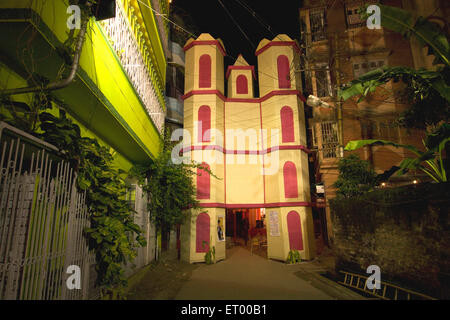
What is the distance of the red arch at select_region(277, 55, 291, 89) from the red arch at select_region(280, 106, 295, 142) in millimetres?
1437

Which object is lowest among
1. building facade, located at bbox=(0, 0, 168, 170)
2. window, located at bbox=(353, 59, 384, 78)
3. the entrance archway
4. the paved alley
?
the paved alley

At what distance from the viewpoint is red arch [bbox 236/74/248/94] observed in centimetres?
1492

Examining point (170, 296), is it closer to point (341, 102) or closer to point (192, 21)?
point (341, 102)

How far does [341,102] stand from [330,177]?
4.64 m

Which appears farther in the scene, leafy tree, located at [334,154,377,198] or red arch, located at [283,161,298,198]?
red arch, located at [283,161,298,198]

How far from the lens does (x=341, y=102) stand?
14.5m

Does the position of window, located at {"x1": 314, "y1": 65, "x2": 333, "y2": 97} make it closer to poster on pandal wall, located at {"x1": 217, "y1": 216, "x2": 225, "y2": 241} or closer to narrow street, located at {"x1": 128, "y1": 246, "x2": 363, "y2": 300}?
poster on pandal wall, located at {"x1": 217, "y1": 216, "x2": 225, "y2": 241}

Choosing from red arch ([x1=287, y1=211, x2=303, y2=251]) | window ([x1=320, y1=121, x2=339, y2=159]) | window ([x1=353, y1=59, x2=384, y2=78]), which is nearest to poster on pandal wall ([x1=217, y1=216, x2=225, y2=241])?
red arch ([x1=287, y1=211, x2=303, y2=251])

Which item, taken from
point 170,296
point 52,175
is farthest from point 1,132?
point 170,296

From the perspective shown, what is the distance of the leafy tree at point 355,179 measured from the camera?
9.34 metres

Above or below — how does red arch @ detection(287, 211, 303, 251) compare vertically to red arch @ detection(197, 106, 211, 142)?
below

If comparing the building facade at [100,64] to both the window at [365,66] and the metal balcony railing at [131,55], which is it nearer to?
the metal balcony railing at [131,55]

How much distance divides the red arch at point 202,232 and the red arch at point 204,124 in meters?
4.08

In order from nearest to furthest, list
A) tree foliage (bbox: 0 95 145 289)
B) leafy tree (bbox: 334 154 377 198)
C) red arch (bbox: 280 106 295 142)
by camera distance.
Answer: tree foliage (bbox: 0 95 145 289), leafy tree (bbox: 334 154 377 198), red arch (bbox: 280 106 295 142)
